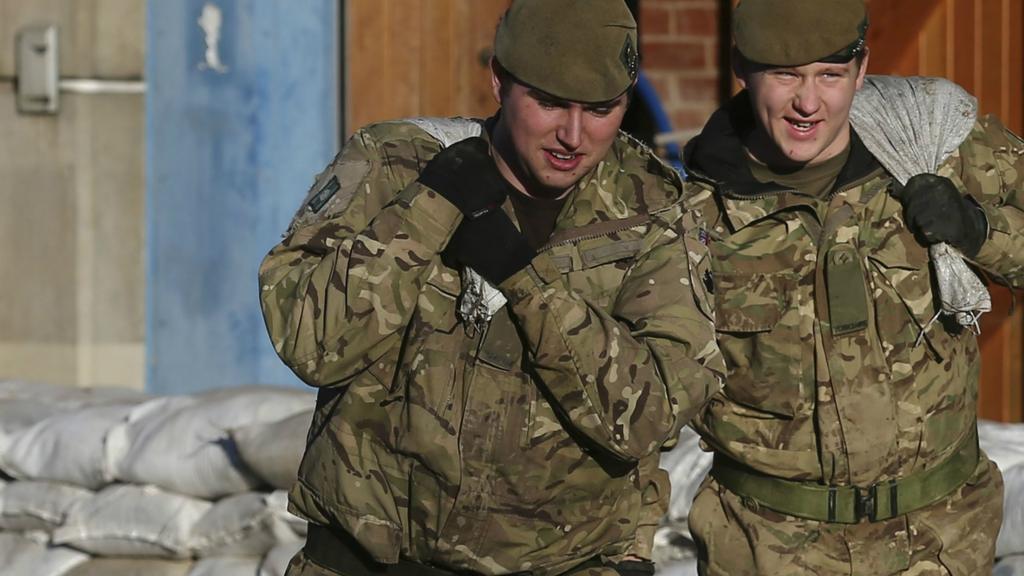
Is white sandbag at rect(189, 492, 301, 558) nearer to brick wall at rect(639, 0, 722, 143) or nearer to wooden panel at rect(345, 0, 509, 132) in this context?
wooden panel at rect(345, 0, 509, 132)

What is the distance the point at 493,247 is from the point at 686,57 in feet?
15.3

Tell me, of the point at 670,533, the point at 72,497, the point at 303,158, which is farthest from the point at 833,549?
the point at 303,158

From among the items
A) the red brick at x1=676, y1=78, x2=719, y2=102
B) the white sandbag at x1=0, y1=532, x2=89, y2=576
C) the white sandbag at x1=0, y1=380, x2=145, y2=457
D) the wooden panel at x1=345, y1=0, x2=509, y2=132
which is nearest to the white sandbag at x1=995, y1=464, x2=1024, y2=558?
the wooden panel at x1=345, y1=0, x2=509, y2=132

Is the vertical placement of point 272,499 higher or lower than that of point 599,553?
lower

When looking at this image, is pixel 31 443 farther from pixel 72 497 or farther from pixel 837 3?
pixel 837 3

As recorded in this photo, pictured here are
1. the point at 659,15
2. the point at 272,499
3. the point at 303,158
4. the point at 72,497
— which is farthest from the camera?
the point at 659,15

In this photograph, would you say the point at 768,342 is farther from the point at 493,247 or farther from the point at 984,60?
the point at 984,60

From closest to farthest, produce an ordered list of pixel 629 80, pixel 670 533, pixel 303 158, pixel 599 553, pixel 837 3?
pixel 629 80, pixel 599 553, pixel 837 3, pixel 670 533, pixel 303 158

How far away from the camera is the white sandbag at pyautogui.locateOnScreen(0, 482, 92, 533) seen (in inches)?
213

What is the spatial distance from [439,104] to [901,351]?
3.10m

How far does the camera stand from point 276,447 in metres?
4.88

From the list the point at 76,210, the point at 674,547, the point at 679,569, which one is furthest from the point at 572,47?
the point at 76,210

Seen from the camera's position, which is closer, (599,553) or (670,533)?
(599,553)

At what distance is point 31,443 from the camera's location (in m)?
5.52
